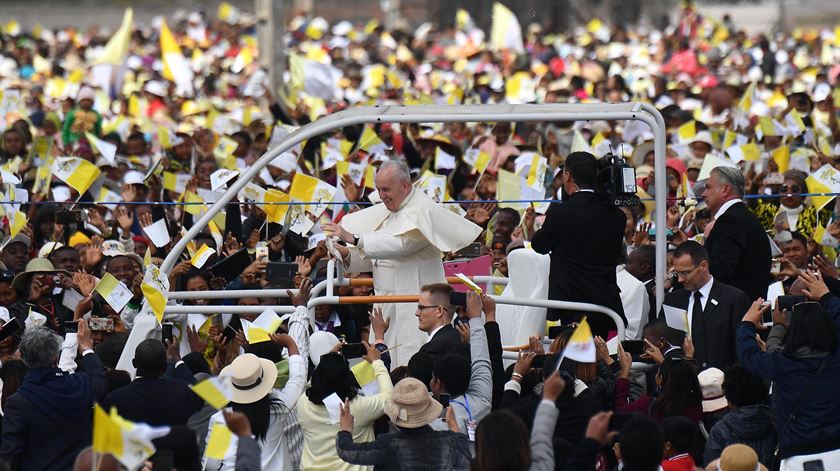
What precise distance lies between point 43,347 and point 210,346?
2.23 m

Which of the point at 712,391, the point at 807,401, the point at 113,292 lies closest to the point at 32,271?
the point at 113,292

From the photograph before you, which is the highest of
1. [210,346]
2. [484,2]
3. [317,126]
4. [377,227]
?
[484,2]

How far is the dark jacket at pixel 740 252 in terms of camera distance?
32.6ft

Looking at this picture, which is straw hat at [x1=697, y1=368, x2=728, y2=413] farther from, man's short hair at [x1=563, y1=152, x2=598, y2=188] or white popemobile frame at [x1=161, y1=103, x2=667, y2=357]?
man's short hair at [x1=563, y1=152, x2=598, y2=188]

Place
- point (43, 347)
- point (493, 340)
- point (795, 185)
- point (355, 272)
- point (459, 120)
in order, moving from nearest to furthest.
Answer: point (43, 347), point (493, 340), point (459, 120), point (355, 272), point (795, 185)

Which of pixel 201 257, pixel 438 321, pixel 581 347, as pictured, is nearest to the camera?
pixel 581 347

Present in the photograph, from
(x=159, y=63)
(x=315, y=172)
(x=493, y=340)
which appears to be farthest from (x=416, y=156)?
(x=159, y=63)

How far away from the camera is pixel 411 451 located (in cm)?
744

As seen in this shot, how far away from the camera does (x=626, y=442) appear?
6.65 m

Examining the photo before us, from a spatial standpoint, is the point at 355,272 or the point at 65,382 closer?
the point at 65,382

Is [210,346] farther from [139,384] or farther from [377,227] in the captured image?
[139,384]

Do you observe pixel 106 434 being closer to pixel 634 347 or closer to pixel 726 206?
pixel 634 347

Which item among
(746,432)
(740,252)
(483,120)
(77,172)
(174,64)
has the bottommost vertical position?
(746,432)

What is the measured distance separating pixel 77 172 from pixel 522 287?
373 cm
